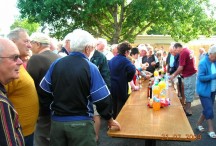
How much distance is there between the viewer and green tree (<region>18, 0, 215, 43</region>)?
17.0m

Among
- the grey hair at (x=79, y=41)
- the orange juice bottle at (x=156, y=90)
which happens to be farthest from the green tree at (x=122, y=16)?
the grey hair at (x=79, y=41)

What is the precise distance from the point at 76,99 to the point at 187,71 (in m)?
5.01

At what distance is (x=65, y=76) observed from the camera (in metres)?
2.61

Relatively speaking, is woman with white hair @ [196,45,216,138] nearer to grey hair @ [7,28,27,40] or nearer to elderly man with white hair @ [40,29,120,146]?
elderly man with white hair @ [40,29,120,146]

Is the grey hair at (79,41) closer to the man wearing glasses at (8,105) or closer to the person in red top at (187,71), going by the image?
the man wearing glasses at (8,105)

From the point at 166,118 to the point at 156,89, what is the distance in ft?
1.90

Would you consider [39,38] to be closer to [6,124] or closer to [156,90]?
A: [156,90]

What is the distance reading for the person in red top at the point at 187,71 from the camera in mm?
6848

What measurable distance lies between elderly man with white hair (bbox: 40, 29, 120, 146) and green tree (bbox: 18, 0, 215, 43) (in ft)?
45.9

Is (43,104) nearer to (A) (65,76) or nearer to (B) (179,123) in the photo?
(A) (65,76)

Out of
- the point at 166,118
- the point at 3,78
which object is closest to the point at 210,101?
the point at 166,118

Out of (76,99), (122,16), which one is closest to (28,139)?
(76,99)

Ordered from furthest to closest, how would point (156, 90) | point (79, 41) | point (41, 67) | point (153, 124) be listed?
point (156, 90)
point (41, 67)
point (153, 124)
point (79, 41)

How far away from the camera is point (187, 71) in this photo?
7.06 metres
